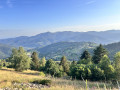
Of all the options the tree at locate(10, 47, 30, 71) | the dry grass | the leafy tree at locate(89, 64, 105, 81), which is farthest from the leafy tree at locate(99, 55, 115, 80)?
the tree at locate(10, 47, 30, 71)

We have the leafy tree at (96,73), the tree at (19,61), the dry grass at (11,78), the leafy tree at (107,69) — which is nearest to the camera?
the dry grass at (11,78)

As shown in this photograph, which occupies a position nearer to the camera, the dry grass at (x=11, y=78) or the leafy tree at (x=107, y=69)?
the dry grass at (x=11, y=78)

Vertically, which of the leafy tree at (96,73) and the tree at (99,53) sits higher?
the tree at (99,53)

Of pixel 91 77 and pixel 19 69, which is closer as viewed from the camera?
pixel 91 77

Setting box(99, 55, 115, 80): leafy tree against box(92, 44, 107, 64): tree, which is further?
box(92, 44, 107, 64): tree

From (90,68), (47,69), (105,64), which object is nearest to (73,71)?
(90,68)

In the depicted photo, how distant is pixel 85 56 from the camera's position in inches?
1499

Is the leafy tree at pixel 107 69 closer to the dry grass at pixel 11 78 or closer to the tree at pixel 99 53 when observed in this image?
the tree at pixel 99 53

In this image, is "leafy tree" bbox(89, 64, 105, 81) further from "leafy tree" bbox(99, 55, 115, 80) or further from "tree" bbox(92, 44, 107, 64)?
"tree" bbox(92, 44, 107, 64)

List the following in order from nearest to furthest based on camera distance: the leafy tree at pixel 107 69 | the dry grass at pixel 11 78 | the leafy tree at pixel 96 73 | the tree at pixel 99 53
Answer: the dry grass at pixel 11 78
the leafy tree at pixel 96 73
the leafy tree at pixel 107 69
the tree at pixel 99 53

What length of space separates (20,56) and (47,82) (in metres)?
23.5

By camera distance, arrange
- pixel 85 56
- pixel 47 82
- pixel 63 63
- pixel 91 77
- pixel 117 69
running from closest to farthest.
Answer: pixel 47 82 → pixel 117 69 → pixel 91 77 → pixel 85 56 → pixel 63 63

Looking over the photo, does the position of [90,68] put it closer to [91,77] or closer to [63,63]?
[91,77]

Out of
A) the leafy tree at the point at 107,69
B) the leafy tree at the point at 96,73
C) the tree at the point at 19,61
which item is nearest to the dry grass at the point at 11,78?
the leafy tree at the point at 96,73
